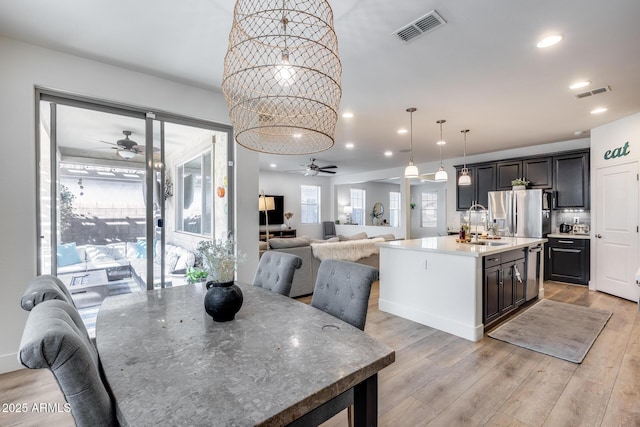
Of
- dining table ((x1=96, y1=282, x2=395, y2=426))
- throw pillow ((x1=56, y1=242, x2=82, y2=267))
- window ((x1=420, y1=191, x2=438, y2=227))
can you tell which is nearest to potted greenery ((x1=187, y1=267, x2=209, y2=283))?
throw pillow ((x1=56, y1=242, x2=82, y2=267))

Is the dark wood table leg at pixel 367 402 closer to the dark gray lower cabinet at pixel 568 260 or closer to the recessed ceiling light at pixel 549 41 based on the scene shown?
the recessed ceiling light at pixel 549 41

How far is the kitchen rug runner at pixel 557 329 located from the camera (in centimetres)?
281

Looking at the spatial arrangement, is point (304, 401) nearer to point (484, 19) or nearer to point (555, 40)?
point (484, 19)

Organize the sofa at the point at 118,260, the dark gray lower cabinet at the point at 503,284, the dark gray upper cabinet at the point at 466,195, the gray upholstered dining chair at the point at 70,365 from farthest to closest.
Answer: the dark gray upper cabinet at the point at 466,195 < the dark gray lower cabinet at the point at 503,284 < the sofa at the point at 118,260 < the gray upholstered dining chair at the point at 70,365

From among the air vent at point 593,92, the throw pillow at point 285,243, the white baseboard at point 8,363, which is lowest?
the white baseboard at point 8,363

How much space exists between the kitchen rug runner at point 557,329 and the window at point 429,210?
7.96 metres

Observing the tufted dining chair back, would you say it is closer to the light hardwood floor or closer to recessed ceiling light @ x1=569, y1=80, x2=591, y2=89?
the light hardwood floor

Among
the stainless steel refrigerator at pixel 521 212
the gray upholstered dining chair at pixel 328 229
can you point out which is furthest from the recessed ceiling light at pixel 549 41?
the gray upholstered dining chair at pixel 328 229

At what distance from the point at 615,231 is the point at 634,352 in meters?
2.62

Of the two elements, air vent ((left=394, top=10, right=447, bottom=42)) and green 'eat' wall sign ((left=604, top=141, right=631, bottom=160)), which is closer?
air vent ((left=394, top=10, right=447, bottom=42))

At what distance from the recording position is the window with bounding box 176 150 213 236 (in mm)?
3705

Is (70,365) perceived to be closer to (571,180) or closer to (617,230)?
(617,230)

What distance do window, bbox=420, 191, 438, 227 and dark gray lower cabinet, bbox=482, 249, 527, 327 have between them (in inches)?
320

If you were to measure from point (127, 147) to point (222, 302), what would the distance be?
99.5 inches
